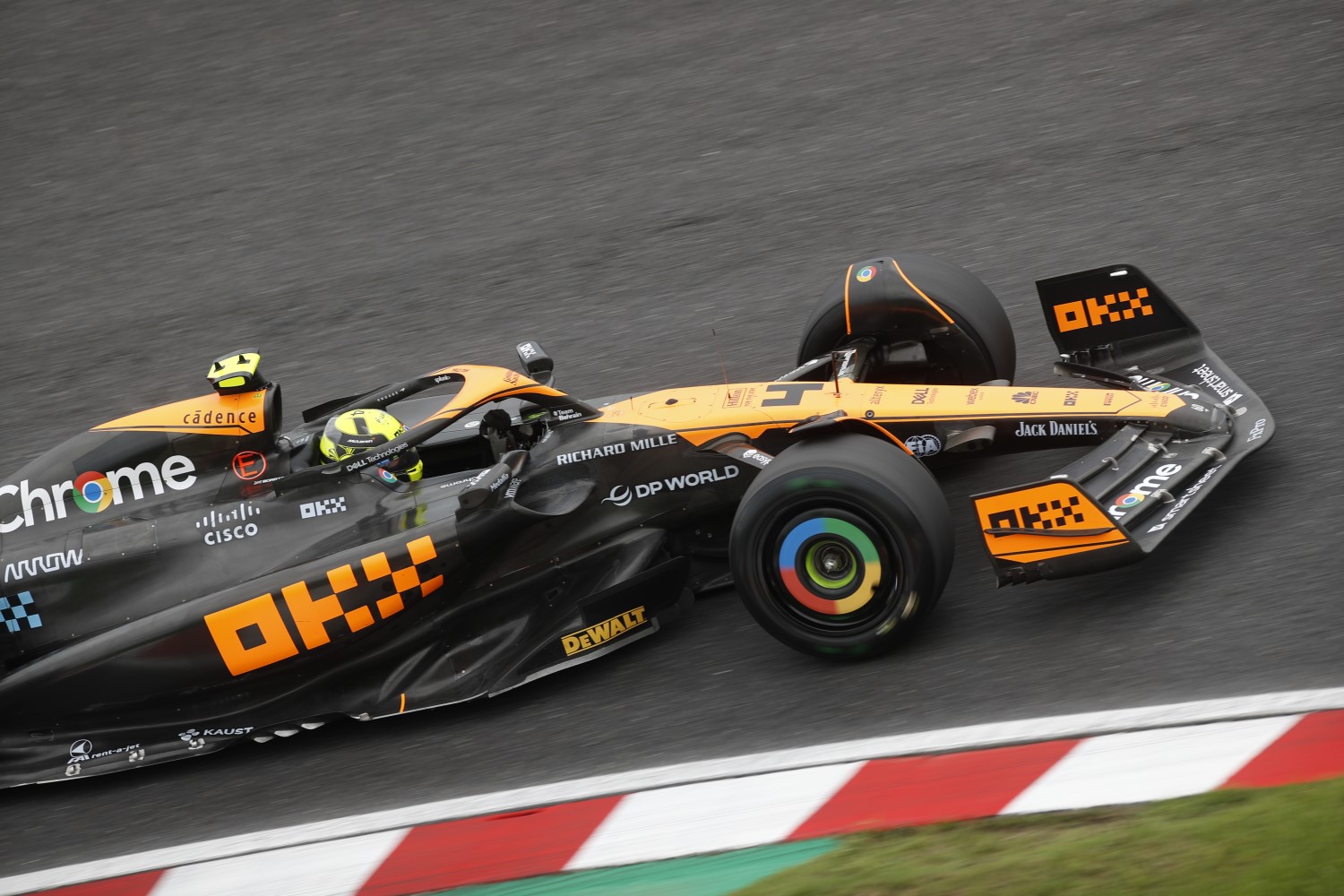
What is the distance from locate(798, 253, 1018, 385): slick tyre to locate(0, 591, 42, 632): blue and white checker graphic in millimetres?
3312

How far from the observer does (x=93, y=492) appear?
5.50 metres

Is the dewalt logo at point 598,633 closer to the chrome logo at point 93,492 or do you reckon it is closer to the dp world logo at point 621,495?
the dp world logo at point 621,495

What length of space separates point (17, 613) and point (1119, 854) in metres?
4.07

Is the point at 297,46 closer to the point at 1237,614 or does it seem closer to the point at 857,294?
the point at 857,294

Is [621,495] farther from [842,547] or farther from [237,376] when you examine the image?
[237,376]

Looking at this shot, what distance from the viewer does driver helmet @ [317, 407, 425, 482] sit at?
541cm

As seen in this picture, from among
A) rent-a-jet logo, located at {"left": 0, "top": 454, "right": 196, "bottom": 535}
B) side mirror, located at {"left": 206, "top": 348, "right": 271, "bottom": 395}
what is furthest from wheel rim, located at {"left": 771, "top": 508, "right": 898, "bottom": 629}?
rent-a-jet logo, located at {"left": 0, "top": 454, "right": 196, "bottom": 535}

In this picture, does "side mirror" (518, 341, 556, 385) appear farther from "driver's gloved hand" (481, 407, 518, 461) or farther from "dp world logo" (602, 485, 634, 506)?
"dp world logo" (602, 485, 634, 506)

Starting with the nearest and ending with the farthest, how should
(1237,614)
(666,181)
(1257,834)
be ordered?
(1257,834) → (1237,614) → (666,181)

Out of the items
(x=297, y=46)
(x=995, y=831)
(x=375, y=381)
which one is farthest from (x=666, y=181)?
(x=995, y=831)

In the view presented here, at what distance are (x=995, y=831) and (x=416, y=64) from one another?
9.00 meters

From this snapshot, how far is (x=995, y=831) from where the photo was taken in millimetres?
3752

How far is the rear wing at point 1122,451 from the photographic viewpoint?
4527 millimetres

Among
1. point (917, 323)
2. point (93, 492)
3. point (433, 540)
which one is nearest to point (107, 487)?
point (93, 492)
